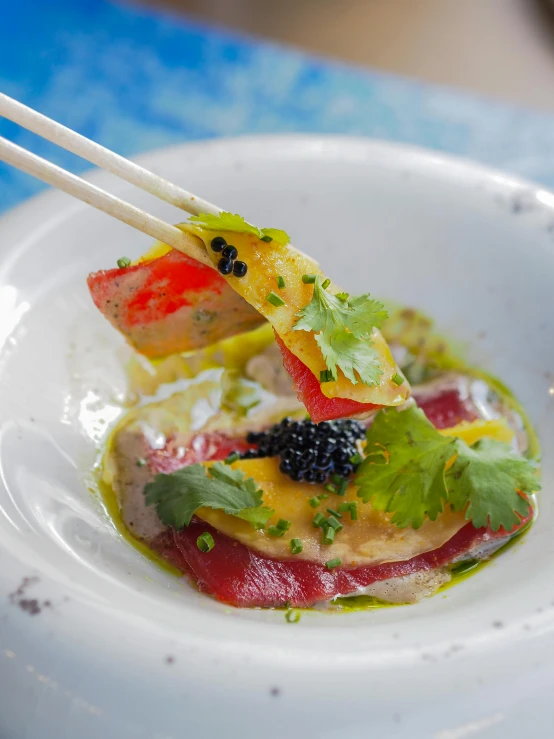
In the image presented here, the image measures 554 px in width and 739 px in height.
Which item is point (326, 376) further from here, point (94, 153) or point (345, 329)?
point (94, 153)

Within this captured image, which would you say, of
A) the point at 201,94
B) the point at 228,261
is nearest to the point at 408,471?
the point at 228,261

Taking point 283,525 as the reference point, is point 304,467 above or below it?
above

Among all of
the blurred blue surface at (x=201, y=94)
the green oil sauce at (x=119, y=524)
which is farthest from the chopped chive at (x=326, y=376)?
the blurred blue surface at (x=201, y=94)

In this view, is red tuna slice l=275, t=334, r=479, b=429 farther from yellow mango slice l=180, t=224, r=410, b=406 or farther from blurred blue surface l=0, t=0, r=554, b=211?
blurred blue surface l=0, t=0, r=554, b=211

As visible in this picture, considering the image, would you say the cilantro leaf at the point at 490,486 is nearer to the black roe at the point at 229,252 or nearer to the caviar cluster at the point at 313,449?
the caviar cluster at the point at 313,449

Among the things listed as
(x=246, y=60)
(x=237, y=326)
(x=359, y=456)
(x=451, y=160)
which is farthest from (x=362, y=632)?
(x=246, y=60)

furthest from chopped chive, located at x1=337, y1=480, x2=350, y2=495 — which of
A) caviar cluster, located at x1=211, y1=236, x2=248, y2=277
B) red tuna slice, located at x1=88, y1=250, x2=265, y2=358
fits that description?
caviar cluster, located at x1=211, y1=236, x2=248, y2=277
